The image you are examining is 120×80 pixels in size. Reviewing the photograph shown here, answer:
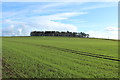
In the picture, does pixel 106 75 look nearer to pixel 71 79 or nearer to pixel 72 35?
pixel 71 79

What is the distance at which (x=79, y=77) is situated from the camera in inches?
319

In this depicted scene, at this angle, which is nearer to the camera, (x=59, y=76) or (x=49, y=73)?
(x=59, y=76)

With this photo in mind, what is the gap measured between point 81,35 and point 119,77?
92.6 m

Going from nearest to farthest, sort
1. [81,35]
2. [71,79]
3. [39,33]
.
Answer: [71,79], [81,35], [39,33]

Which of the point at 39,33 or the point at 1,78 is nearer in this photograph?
the point at 1,78

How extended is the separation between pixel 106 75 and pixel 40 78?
4273 mm

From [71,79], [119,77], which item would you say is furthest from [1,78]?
[119,77]

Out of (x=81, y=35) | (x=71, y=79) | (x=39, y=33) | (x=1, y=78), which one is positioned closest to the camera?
(x=71, y=79)

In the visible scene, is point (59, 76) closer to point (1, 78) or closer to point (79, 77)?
point (79, 77)

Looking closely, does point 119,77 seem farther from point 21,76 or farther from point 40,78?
point 21,76

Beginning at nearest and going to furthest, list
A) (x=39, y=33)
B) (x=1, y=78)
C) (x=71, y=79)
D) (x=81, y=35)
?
1. (x=71, y=79)
2. (x=1, y=78)
3. (x=81, y=35)
4. (x=39, y=33)

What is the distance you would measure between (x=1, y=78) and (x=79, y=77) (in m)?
4.84

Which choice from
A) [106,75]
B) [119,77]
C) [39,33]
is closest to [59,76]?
[106,75]

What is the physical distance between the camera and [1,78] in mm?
8359
